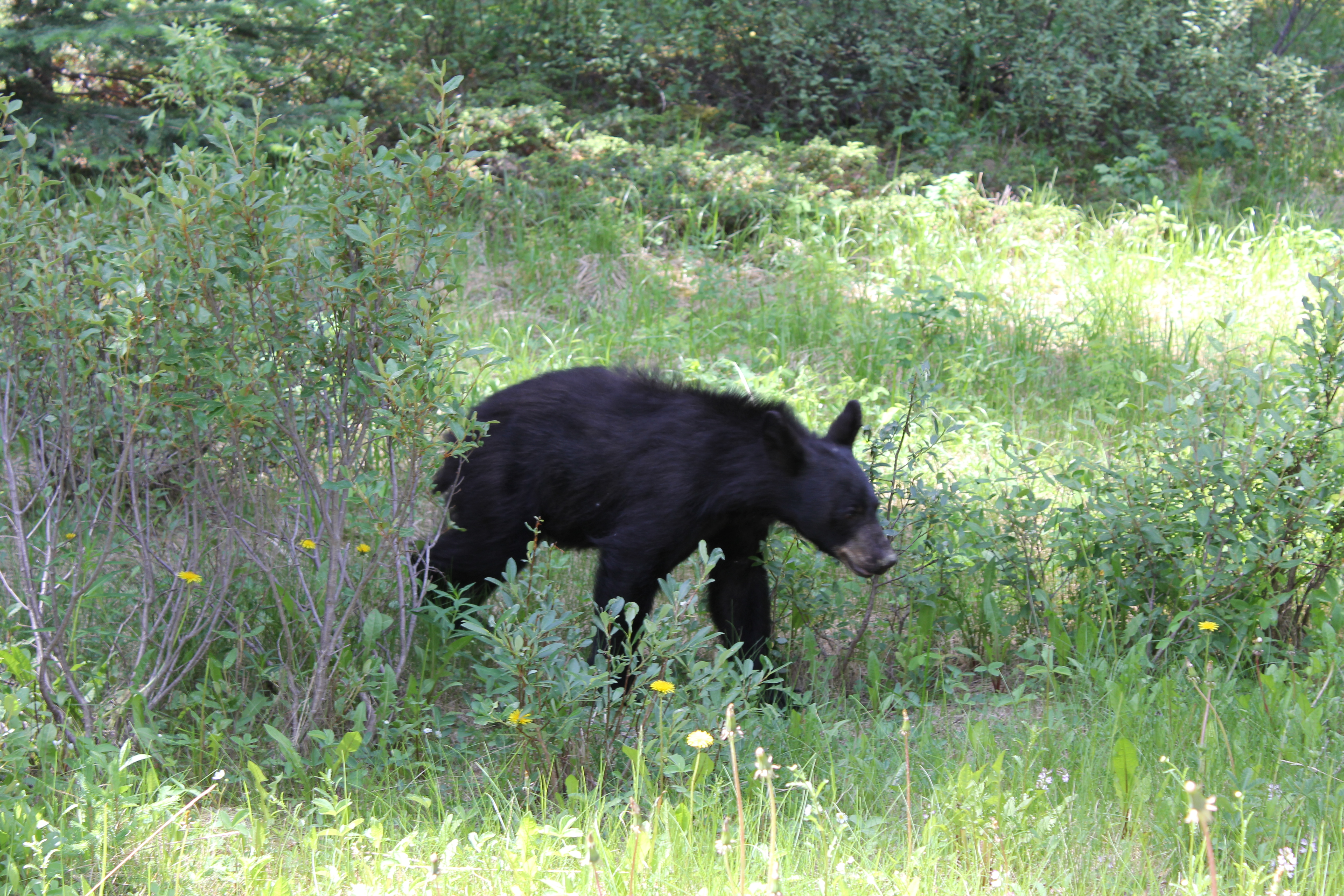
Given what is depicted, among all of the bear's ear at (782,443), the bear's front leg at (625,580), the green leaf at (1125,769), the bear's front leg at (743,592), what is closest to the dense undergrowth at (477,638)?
the green leaf at (1125,769)

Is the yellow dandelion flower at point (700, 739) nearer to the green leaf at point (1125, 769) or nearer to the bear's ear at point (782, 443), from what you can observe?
the green leaf at point (1125, 769)

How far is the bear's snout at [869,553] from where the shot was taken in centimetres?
408

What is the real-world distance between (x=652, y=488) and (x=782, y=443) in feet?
1.65

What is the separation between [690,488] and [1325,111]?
9.05m

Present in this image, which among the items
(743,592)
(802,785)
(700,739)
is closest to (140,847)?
(700,739)

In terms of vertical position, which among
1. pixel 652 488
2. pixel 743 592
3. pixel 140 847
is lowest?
pixel 743 592

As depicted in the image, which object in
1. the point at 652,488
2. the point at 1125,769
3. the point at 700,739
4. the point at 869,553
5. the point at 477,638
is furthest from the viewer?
the point at 652,488

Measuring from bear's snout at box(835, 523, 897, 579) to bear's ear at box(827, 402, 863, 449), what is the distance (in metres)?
0.38

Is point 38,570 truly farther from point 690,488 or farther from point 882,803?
point 882,803

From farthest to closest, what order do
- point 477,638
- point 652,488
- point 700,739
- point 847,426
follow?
point 847,426 → point 652,488 → point 477,638 → point 700,739

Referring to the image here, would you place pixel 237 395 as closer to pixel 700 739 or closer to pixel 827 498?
pixel 700 739

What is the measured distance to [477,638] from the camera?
3.82 metres

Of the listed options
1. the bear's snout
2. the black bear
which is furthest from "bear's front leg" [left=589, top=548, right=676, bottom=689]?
the bear's snout

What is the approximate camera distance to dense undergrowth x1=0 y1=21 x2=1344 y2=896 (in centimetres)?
292
